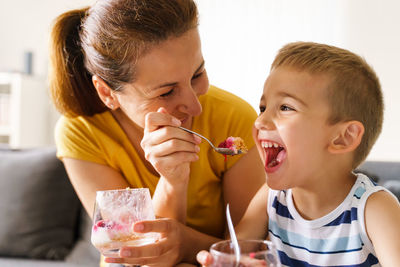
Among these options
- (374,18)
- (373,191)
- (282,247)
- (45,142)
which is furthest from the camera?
(45,142)

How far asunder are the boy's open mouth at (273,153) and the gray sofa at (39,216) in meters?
1.68

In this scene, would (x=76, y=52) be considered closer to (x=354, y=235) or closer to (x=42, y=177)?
(x=354, y=235)

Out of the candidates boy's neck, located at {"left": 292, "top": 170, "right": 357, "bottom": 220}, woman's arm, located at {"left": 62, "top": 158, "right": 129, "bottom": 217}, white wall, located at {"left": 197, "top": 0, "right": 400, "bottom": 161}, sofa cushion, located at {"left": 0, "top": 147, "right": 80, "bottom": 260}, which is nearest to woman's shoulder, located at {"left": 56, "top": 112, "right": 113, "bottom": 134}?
woman's arm, located at {"left": 62, "top": 158, "right": 129, "bottom": 217}

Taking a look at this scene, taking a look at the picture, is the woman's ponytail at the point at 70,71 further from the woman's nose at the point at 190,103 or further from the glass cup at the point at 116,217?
the glass cup at the point at 116,217

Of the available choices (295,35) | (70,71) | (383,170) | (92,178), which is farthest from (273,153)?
(295,35)

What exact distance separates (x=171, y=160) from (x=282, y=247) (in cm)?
37

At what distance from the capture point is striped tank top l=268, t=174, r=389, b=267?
1156 mm

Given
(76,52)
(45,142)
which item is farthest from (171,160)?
(45,142)

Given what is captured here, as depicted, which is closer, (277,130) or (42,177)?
(277,130)

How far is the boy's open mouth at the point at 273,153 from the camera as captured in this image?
1.20 meters

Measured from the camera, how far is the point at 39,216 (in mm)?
2668

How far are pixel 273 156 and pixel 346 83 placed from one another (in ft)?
0.84

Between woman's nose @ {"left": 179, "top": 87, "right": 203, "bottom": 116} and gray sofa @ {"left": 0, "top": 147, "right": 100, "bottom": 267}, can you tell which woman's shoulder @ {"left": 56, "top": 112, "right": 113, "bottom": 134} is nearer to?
woman's nose @ {"left": 179, "top": 87, "right": 203, "bottom": 116}

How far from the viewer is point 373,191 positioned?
1151 mm
